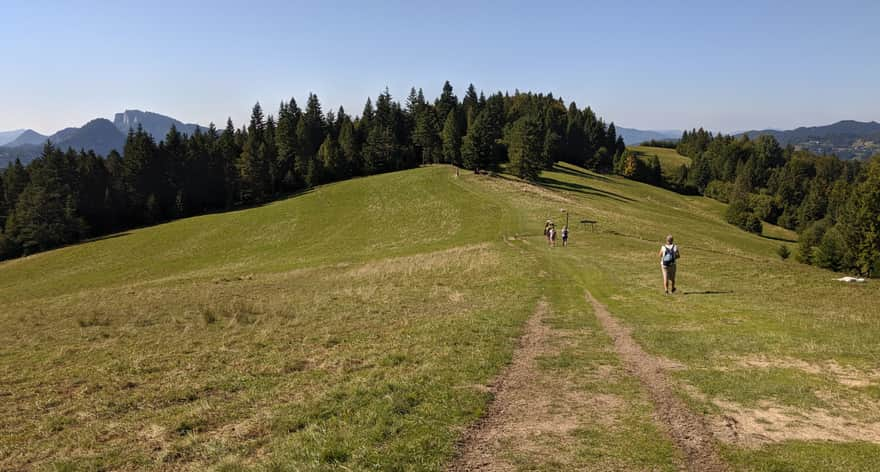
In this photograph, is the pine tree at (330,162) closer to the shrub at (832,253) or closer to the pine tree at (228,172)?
the pine tree at (228,172)

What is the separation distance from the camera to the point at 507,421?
979cm

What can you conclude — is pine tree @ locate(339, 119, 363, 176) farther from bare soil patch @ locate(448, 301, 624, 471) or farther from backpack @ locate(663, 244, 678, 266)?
bare soil patch @ locate(448, 301, 624, 471)

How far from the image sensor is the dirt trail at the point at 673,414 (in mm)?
8141

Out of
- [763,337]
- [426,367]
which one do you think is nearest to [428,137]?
[763,337]

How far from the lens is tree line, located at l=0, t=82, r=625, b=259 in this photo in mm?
83938

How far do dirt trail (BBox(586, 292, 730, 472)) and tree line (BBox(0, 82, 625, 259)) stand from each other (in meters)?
85.1

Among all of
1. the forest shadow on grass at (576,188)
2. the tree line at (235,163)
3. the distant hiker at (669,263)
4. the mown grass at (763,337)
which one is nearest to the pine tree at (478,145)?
the tree line at (235,163)

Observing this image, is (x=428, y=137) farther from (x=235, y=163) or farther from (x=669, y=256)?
(x=669, y=256)

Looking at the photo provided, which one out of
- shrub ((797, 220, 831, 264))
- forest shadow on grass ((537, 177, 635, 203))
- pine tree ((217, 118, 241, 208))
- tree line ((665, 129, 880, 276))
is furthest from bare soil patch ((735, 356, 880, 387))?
pine tree ((217, 118, 241, 208))

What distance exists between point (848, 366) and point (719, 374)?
11.2 feet

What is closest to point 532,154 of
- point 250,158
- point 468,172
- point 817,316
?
point 468,172

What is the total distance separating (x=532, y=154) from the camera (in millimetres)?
96188

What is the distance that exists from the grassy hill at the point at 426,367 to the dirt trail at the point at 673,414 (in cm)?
24

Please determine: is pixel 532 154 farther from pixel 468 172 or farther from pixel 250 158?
pixel 250 158
